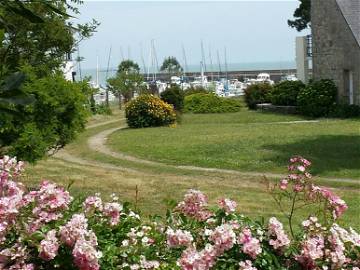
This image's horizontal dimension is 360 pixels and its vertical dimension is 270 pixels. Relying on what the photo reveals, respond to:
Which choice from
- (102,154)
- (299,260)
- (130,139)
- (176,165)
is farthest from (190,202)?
(130,139)

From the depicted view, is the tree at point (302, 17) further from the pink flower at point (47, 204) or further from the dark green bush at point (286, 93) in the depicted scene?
the pink flower at point (47, 204)

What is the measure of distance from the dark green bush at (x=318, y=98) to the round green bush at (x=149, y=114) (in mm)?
6424

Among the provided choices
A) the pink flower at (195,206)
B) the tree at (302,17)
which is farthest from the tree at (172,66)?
the pink flower at (195,206)

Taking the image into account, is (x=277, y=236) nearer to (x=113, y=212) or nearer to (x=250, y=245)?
(x=250, y=245)

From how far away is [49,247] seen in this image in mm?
3205

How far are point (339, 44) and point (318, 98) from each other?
274cm

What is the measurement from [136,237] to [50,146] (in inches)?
246

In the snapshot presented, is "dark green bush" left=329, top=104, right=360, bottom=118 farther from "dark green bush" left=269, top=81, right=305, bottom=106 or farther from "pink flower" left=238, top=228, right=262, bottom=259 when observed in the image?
"pink flower" left=238, top=228, right=262, bottom=259

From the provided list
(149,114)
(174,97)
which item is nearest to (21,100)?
(149,114)

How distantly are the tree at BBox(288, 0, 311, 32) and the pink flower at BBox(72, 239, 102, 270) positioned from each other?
46.6 metres

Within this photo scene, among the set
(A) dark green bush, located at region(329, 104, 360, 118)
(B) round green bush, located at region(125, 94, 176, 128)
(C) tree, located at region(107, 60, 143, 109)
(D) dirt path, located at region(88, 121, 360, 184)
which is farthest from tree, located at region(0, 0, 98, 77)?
(C) tree, located at region(107, 60, 143, 109)

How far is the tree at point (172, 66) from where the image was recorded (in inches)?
2672

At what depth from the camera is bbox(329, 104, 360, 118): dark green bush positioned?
26.1m

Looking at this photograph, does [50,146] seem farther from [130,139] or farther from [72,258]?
[130,139]
